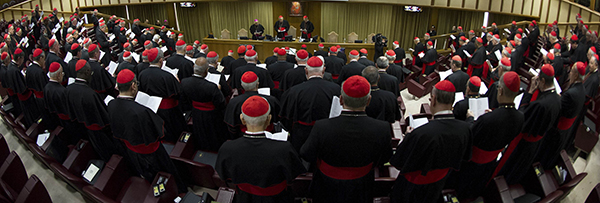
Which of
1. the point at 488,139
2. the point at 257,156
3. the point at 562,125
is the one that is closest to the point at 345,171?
the point at 257,156

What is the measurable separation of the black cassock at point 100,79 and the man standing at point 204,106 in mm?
1894

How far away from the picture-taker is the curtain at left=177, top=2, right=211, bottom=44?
16.8 meters

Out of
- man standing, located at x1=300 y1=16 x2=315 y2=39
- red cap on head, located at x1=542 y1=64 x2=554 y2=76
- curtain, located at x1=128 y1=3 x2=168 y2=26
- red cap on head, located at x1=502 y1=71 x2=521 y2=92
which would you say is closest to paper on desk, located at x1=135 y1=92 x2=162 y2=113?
red cap on head, located at x1=502 y1=71 x2=521 y2=92

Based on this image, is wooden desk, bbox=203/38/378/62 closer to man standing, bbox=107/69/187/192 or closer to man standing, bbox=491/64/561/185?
man standing, bbox=491/64/561/185

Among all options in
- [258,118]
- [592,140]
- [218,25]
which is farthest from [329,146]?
[218,25]

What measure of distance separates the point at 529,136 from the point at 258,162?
9.81 feet

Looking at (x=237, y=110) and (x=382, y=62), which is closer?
(x=237, y=110)

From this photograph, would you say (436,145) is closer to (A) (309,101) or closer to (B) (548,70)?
(A) (309,101)

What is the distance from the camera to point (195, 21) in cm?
1709

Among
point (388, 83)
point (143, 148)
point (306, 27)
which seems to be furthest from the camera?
point (306, 27)

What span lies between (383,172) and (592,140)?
3.09 meters

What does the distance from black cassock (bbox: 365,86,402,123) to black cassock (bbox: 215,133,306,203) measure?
168 cm

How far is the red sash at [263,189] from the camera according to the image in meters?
2.64

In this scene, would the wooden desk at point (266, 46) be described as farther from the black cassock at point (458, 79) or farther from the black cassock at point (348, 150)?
the black cassock at point (348, 150)
